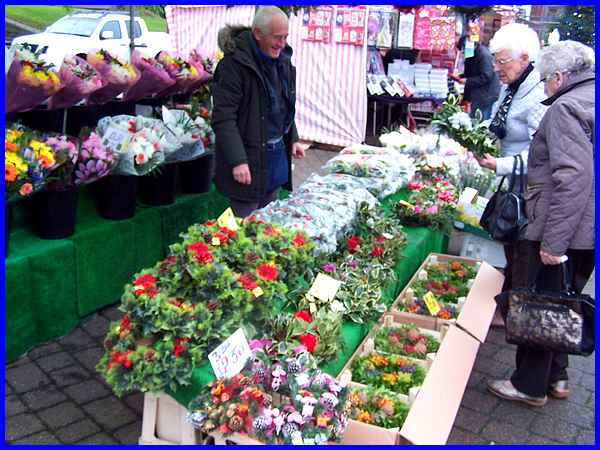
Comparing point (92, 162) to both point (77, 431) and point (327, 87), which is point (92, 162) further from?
point (327, 87)

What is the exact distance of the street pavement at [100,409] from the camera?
2.96 meters

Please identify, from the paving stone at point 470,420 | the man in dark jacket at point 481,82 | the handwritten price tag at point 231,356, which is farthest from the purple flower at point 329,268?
the man in dark jacket at point 481,82

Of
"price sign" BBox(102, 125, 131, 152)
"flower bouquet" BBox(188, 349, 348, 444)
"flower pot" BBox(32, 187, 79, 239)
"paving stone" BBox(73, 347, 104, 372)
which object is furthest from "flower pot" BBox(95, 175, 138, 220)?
"flower bouquet" BBox(188, 349, 348, 444)

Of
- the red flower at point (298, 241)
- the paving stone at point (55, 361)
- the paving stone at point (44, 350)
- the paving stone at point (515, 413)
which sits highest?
the red flower at point (298, 241)

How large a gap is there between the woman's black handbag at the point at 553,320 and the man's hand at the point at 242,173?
60.0 inches

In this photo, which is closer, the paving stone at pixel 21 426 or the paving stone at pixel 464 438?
the paving stone at pixel 21 426

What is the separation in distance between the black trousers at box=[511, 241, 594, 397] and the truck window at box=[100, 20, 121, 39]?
11.7m

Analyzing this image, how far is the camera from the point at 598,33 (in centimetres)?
314

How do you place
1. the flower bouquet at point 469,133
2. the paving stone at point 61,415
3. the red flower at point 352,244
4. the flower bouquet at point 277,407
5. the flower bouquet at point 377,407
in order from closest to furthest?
1. the flower bouquet at point 277,407
2. the flower bouquet at point 377,407
3. the paving stone at point 61,415
4. the red flower at point 352,244
5. the flower bouquet at point 469,133

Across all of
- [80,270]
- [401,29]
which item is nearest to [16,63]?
[80,270]

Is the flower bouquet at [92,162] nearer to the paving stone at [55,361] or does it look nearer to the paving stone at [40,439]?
the paving stone at [55,361]

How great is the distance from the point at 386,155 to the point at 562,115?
7.47ft

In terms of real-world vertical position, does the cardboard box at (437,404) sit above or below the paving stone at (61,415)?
above

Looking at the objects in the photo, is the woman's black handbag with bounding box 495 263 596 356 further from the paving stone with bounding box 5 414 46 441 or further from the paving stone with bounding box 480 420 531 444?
the paving stone with bounding box 5 414 46 441
